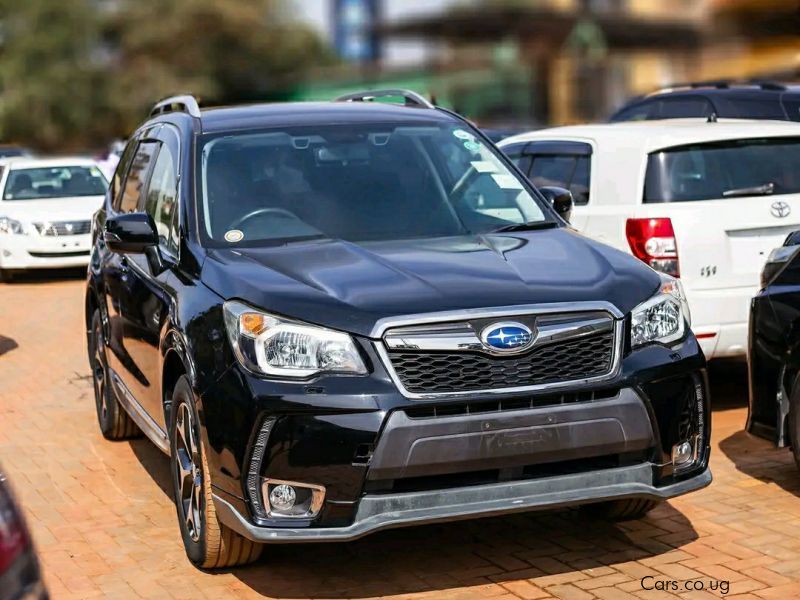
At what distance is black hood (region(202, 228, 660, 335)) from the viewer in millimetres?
5402

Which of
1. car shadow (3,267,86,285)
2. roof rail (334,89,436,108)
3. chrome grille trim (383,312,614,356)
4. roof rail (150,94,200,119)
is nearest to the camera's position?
chrome grille trim (383,312,614,356)

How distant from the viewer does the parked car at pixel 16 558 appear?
3225 millimetres

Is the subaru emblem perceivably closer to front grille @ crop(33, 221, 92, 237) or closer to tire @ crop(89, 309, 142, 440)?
tire @ crop(89, 309, 142, 440)

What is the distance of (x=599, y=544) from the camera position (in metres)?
6.18

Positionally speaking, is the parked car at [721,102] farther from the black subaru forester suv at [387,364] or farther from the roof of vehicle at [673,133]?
the black subaru forester suv at [387,364]

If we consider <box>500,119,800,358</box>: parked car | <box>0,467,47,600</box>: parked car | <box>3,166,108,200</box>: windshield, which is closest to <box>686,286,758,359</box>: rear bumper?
<box>500,119,800,358</box>: parked car

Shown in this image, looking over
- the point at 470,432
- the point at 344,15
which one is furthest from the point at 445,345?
the point at 344,15

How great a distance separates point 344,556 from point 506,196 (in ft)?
6.11

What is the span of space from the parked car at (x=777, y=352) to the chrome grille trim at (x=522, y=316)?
5.20 ft

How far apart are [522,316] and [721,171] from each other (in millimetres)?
3795

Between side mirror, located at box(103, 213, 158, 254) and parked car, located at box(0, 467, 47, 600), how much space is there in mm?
3142

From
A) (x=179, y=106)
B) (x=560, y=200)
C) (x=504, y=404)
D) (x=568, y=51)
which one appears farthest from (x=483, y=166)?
(x=568, y=51)

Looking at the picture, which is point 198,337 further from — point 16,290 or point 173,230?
point 16,290

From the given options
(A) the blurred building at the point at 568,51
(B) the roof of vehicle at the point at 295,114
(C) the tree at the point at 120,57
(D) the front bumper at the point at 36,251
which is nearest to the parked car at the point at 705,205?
(B) the roof of vehicle at the point at 295,114
